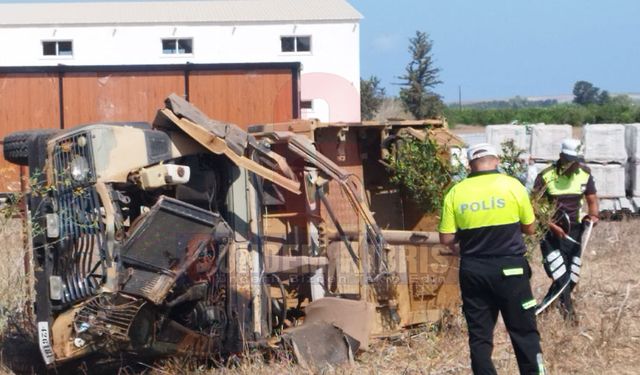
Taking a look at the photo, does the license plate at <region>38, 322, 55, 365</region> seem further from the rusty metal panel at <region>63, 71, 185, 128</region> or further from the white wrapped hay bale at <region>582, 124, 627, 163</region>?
the white wrapped hay bale at <region>582, 124, 627, 163</region>

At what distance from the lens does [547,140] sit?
17.8 m

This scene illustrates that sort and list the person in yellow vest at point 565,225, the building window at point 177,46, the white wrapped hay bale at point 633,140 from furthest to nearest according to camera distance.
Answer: the building window at point 177,46
the white wrapped hay bale at point 633,140
the person in yellow vest at point 565,225

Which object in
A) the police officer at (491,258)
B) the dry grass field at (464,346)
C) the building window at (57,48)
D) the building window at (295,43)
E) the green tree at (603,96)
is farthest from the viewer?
the green tree at (603,96)

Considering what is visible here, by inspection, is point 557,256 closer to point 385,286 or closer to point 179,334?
point 385,286

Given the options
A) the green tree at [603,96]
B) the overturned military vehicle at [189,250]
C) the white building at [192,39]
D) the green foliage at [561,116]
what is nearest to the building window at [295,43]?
the white building at [192,39]

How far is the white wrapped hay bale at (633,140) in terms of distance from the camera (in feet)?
58.1

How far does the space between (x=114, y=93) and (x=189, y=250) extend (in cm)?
1154

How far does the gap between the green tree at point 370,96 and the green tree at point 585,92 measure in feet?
152

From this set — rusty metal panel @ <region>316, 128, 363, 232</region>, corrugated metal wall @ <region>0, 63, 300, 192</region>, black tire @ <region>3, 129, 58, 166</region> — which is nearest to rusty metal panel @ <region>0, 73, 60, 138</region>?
corrugated metal wall @ <region>0, 63, 300, 192</region>

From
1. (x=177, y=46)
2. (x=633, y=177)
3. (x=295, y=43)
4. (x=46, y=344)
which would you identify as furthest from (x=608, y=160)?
(x=177, y=46)

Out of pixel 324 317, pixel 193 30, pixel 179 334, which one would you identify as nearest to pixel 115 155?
pixel 179 334

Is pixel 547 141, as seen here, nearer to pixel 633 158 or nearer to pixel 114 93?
pixel 633 158

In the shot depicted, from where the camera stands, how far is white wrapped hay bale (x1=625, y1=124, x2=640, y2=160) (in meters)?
17.7

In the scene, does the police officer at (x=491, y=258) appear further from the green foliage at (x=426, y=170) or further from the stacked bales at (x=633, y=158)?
the stacked bales at (x=633, y=158)
